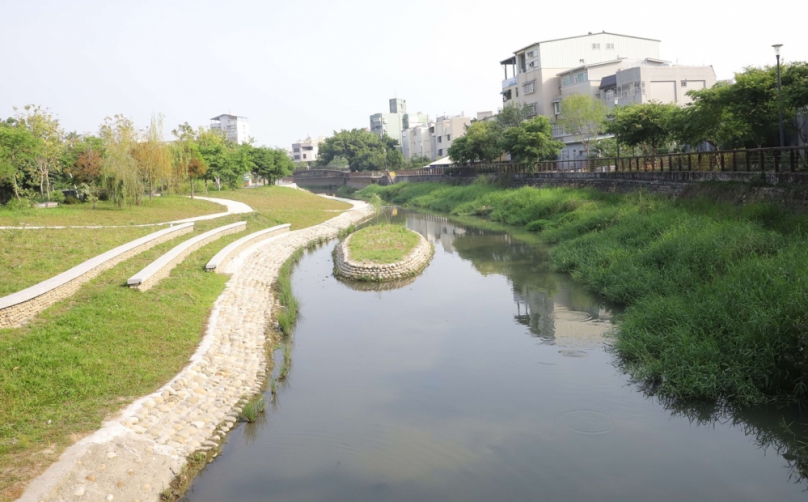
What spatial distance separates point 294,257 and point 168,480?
19380mm

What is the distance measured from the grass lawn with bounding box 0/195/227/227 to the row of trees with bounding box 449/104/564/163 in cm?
2020

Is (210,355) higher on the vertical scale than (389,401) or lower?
higher

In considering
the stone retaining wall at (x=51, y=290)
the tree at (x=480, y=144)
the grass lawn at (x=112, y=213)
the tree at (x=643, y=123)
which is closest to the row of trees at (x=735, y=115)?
the tree at (x=643, y=123)

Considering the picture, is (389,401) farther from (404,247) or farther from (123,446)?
(404,247)

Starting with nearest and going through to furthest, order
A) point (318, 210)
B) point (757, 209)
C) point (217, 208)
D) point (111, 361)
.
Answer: point (111, 361) → point (757, 209) → point (217, 208) → point (318, 210)

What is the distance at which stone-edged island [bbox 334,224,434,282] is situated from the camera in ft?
71.1

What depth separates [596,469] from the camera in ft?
27.9

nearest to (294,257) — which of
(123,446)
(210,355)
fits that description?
(210,355)

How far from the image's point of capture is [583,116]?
158ft

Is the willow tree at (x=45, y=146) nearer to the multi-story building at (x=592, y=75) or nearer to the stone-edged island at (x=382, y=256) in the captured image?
the stone-edged island at (x=382, y=256)

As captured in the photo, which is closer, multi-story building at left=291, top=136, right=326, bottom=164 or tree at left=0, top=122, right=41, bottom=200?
tree at left=0, top=122, right=41, bottom=200

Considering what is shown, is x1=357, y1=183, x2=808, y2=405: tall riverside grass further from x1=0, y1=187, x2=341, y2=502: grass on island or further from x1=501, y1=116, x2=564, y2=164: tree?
x1=501, y1=116, x2=564, y2=164: tree

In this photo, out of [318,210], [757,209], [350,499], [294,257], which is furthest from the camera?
[318,210]

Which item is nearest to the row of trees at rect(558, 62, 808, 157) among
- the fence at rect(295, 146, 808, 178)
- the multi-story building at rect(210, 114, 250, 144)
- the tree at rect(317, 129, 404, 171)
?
the fence at rect(295, 146, 808, 178)
